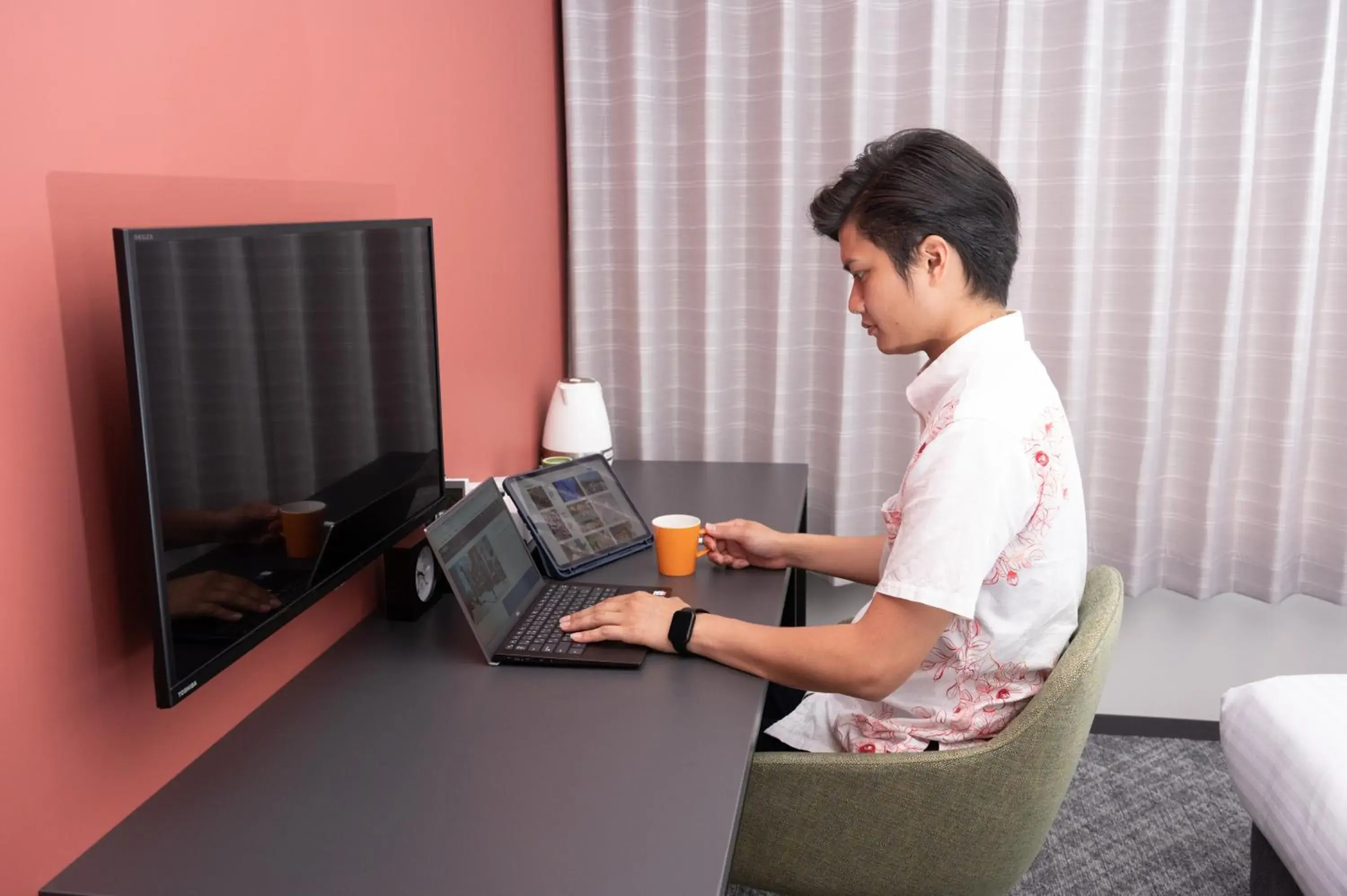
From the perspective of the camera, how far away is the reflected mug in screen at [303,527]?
4.07 ft

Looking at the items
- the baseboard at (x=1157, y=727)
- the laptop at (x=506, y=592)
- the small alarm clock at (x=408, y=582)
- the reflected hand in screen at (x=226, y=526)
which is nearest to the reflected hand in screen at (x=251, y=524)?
the reflected hand in screen at (x=226, y=526)

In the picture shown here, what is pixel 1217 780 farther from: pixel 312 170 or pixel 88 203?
pixel 88 203

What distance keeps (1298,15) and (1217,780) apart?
1749mm

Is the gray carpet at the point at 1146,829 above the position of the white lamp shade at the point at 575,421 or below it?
below

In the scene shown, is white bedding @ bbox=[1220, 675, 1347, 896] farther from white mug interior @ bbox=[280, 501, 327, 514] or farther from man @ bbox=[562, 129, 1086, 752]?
white mug interior @ bbox=[280, 501, 327, 514]

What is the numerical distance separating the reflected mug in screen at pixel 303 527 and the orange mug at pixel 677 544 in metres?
0.60

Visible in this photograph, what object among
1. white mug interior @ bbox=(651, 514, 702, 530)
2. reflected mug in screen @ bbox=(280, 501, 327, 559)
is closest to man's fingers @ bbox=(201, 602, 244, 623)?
reflected mug in screen @ bbox=(280, 501, 327, 559)

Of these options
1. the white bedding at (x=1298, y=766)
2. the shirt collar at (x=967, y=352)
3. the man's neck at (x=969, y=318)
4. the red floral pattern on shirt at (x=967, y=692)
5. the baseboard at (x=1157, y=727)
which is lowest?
the baseboard at (x=1157, y=727)

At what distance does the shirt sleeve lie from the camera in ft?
4.18

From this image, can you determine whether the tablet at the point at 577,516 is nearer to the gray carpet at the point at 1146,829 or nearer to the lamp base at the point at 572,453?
the lamp base at the point at 572,453

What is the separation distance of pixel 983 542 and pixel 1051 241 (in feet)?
4.86

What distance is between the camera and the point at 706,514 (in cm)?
216

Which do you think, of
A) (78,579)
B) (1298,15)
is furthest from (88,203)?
(1298,15)

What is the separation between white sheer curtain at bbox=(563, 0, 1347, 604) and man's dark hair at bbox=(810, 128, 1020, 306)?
1.13m
